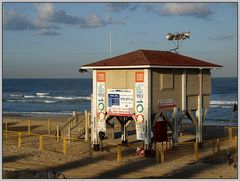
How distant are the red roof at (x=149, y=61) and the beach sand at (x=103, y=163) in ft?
13.2

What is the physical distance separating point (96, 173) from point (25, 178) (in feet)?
9.95

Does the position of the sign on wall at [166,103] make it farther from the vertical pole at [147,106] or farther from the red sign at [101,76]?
the red sign at [101,76]

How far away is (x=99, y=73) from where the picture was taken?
22188 mm

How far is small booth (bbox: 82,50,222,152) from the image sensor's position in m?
20.7

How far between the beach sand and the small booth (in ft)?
4.16

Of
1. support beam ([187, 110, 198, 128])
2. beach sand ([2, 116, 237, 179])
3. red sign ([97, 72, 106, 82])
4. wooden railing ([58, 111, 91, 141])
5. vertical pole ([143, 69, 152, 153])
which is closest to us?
beach sand ([2, 116, 237, 179])

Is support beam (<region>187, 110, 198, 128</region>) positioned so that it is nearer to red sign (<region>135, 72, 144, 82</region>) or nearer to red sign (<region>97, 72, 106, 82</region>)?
red sign (<region>135, 72, 144, 82</region>)

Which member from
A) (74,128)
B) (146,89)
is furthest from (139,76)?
(74,128)

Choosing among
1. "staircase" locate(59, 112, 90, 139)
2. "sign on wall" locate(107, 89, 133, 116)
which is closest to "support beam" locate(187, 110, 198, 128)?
"sign on wall" locate(107, 89, 133, 116)

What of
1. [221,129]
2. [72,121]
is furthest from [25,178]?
[221,129]

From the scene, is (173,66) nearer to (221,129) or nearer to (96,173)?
(96,173)

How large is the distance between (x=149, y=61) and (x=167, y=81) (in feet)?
5.31

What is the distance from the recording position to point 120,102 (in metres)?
21.5

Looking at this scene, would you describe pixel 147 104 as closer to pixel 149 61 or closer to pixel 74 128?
pixel 149 61
